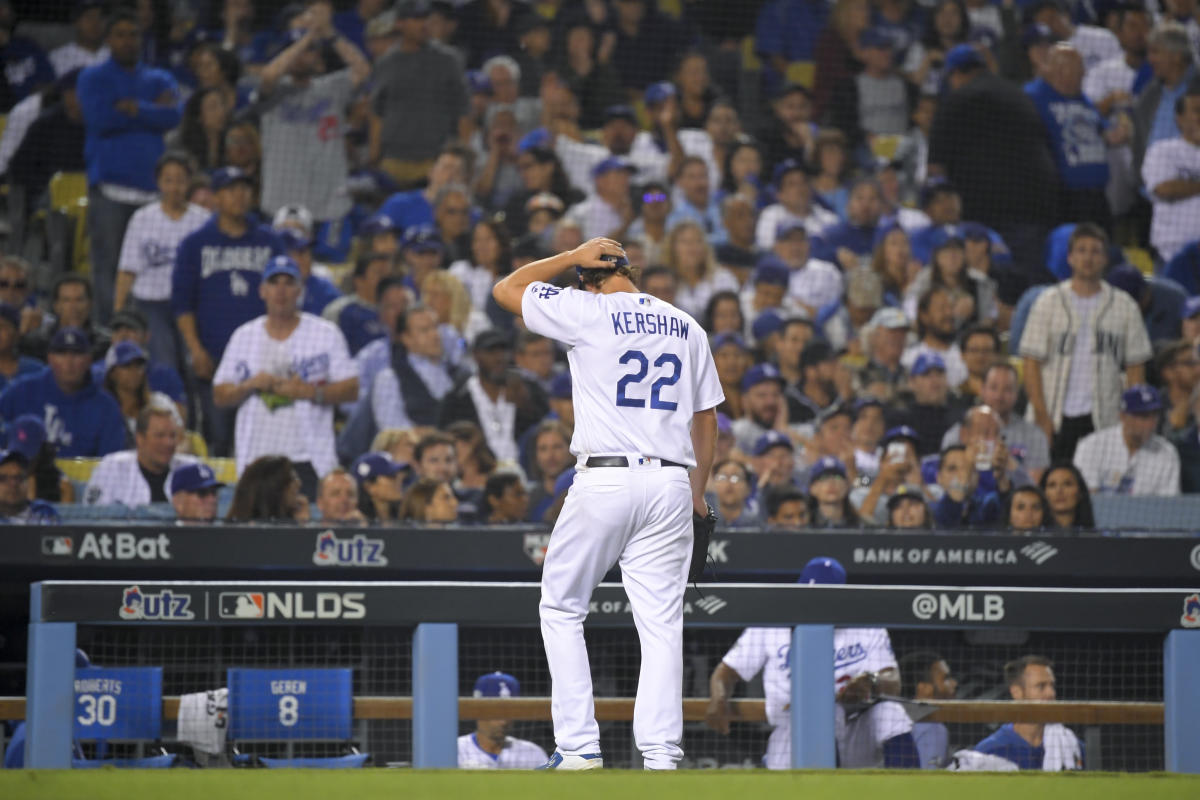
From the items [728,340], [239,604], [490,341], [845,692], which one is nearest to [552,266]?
[239,604]

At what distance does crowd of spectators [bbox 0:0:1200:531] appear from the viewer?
8.31m

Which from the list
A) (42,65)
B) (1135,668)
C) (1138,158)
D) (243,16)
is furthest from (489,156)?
(1135,668)

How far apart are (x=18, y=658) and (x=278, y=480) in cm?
143

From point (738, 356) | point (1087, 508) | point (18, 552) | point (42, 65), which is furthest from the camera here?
point (42, 65)

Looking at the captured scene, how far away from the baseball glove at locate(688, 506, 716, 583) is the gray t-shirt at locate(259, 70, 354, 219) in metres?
5.97

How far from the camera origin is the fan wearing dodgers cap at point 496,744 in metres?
6.21

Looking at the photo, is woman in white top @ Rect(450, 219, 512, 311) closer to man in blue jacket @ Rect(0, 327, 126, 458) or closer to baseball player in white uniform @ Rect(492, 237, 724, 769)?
man in blue jacket @ Rect(0, 327, 126, 458)

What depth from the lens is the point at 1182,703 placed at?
538cm

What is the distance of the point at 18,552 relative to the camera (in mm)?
7176

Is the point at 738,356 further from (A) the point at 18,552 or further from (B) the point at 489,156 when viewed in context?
(A) the point at 18,552

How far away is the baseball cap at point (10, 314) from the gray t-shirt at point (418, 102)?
9.43 feet

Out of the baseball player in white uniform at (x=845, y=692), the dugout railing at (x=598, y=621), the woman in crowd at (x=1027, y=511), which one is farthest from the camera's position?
the woman in crowd at (x=1027, y=511)

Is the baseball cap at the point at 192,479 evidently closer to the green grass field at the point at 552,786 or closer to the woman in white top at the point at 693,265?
the woman in white top at the point at 693,265

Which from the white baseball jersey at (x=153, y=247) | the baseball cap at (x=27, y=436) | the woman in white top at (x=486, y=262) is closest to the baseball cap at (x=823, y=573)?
the woman in white top at (x=486, y=262)
